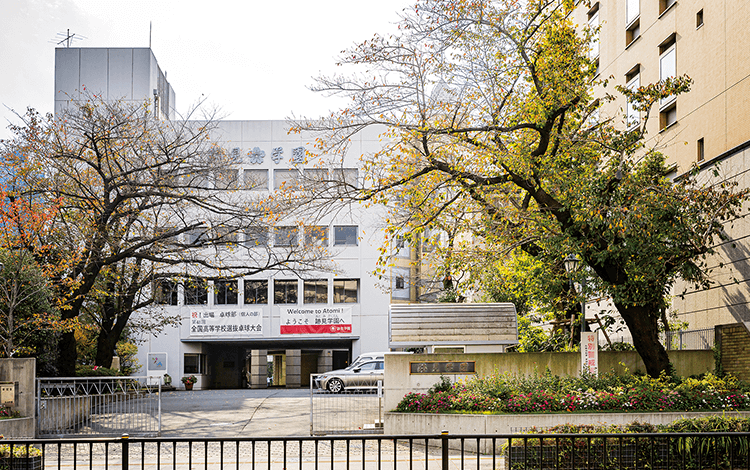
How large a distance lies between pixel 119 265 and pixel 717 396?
21.4 m

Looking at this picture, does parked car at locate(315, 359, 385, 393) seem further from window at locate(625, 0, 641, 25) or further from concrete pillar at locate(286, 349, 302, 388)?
concrete pillar at locate(286, 349, 302, 388)

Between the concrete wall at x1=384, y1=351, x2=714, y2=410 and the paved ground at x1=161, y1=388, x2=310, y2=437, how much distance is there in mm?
2642

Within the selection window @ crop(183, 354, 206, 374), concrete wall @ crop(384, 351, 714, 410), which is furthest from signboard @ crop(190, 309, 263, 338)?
concrete wall @ crop(384, 351, 714, 410)

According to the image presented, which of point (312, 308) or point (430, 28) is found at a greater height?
point (430, 28)

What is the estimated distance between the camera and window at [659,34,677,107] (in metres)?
20.4

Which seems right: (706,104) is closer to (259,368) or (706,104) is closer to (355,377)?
(355,377)

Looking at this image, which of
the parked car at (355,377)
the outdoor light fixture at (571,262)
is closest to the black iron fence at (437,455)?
the outdoor light fixture at (571,262)

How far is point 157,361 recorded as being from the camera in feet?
139

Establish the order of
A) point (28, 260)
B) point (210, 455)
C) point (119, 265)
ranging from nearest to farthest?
1. point (210, 455)
2. point (28, 260)
3. point (119, 265)

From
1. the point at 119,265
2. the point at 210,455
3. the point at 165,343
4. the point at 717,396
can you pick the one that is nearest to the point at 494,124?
the point at 717,396

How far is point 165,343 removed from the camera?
140 ft

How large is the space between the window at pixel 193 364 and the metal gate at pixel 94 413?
25.0 meters

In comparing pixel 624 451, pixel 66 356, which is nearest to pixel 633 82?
pixel 624 451

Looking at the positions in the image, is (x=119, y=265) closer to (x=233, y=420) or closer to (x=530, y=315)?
(x=233, y=420)
